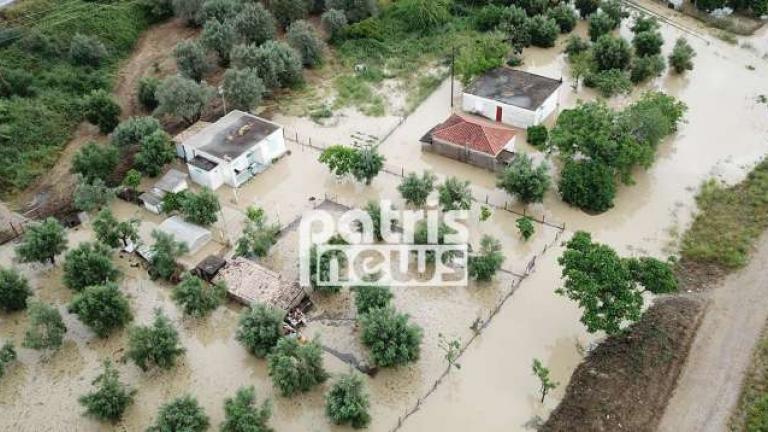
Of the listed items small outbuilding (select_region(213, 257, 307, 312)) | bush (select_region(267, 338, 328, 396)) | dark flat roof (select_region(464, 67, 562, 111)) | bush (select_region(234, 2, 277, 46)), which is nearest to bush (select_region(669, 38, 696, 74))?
dark flat roof (select_region(464, 67, 562, 111))

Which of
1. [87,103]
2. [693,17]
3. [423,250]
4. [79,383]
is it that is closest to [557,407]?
[423,250]

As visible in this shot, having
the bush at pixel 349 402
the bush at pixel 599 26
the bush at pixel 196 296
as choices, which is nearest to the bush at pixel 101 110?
the bush at pixel 196 296

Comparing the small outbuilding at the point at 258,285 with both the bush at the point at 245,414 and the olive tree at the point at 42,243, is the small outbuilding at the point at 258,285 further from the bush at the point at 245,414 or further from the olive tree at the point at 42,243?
the olive tree at the point at 42,243

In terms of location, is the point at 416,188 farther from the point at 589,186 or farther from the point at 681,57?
the point at 681,57

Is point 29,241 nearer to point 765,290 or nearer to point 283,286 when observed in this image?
point 283,286

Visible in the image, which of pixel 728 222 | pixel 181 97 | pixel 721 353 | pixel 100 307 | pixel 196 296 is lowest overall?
pixel 728 222

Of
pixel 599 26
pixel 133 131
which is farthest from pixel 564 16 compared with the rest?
pixel 133 131

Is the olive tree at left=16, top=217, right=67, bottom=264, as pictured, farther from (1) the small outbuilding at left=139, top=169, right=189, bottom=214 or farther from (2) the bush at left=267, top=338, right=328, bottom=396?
(2) the bush at left=267, top=338, right=328, bottom=396
